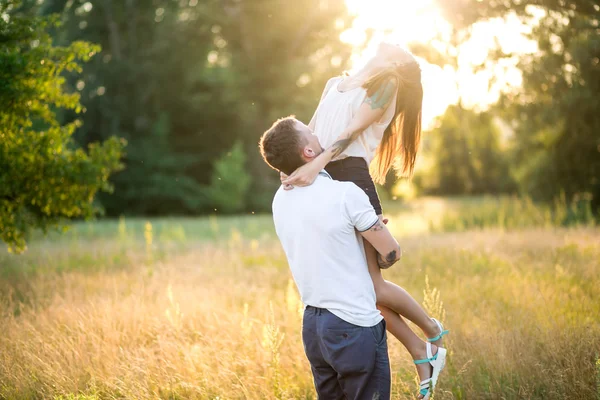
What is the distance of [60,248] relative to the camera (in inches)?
442

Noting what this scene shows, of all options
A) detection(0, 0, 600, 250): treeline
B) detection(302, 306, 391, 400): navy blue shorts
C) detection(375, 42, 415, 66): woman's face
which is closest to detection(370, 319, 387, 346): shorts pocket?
detection(302, 306, 391, 400): navy blue shorts

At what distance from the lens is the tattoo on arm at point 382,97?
3.38 metres

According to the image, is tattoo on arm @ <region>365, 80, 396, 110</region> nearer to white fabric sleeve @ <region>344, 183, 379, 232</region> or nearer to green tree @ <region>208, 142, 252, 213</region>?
white fabric sleeve @ <region>344, 183, 379, 232</region>

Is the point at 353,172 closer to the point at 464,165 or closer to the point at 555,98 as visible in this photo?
the point at 555,98

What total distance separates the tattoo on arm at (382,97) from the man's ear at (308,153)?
587mm

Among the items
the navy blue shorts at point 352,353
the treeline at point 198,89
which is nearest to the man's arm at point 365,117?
the navy blue shorts at point 352,353

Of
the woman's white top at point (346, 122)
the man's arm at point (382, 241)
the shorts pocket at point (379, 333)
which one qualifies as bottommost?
the shorts pocket at point (379, 333)

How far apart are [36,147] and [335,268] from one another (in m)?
4.92

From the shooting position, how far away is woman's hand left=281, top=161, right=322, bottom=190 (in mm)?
2900

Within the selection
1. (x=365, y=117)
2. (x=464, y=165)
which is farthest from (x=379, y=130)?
(x=464, y=165)

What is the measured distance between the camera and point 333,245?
283cm

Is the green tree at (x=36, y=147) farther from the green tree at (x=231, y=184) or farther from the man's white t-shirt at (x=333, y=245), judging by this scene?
the green tree at (x=231, y=184)

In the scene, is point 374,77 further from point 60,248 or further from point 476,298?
point 60,248

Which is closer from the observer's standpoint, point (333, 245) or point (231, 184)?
point (333, 245)
